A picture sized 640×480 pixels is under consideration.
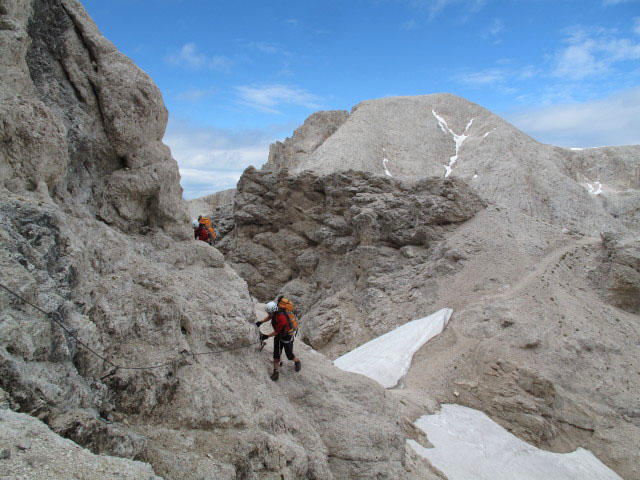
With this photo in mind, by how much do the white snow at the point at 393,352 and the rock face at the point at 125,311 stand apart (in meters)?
6.65

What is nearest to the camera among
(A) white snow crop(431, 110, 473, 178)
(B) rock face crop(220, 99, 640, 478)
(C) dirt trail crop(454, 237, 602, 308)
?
(B) rock face crop(220, 99, 640, 478)

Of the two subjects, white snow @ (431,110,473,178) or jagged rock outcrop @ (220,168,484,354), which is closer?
jagged rock outcrop @ (220,168,484,354)

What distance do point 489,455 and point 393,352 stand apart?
598cm

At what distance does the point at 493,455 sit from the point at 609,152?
48.2 metres

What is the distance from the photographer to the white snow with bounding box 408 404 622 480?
1000 centimetres

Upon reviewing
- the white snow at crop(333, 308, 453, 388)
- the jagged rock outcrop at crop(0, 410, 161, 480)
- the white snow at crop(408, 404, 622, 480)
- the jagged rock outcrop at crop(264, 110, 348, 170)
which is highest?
the jagged rock outcrop at crop(264, 110, 348, 170)

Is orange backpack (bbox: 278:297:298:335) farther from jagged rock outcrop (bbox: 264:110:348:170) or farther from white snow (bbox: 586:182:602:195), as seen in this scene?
white snow (bbox: 586:182:602:195)

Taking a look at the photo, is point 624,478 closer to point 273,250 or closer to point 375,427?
point 375,427

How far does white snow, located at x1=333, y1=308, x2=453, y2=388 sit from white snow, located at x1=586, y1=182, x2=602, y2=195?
33.3m

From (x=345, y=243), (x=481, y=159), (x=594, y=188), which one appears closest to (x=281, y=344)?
(x=345, y=243)

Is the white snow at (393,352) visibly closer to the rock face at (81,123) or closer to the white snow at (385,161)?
the rock face at (81,123)

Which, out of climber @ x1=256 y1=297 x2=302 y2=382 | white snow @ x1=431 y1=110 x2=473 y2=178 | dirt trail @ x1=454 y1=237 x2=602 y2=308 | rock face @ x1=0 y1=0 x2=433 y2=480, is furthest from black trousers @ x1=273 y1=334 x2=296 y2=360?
white snow @ x1=431 y1=110 x2=473 y2=178

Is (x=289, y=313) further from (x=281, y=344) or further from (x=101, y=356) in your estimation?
(x=101, y=356)

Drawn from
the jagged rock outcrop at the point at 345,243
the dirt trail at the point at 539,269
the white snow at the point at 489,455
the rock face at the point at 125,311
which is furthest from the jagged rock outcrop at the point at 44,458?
the jagged rock outcrop at the point at 345,243
